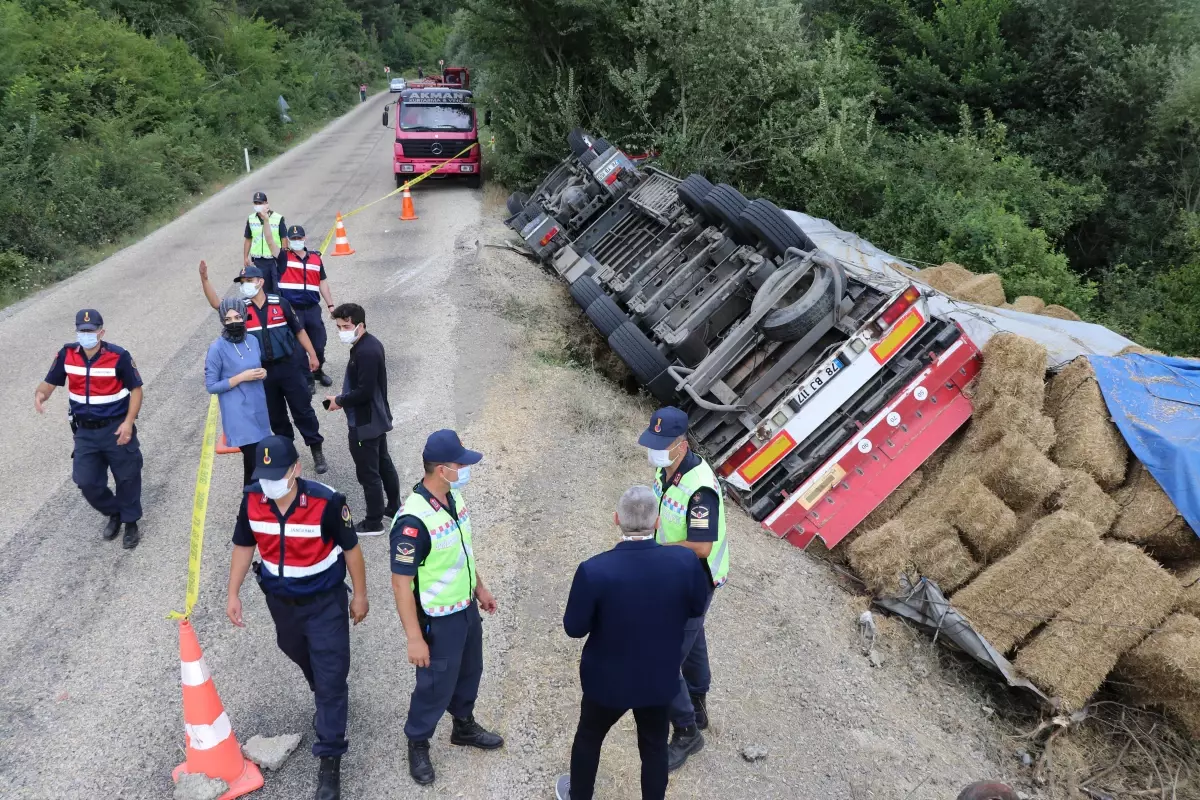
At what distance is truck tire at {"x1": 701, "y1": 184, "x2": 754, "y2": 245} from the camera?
26.8 ft

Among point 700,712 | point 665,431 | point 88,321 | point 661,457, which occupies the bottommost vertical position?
point 700,712

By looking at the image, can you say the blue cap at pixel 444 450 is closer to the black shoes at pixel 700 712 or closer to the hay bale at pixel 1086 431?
the black shoes at pixel 700 712

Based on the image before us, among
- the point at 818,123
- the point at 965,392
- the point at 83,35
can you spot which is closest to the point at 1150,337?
the point at 818,123

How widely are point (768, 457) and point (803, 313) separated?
118 centimetres

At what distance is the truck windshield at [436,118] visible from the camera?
1702 cm

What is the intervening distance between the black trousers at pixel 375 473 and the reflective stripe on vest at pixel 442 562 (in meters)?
1.97

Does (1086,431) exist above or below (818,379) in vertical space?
below

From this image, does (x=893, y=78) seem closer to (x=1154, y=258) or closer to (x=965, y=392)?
(x=1154, y=258)

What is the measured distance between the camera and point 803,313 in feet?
21.7

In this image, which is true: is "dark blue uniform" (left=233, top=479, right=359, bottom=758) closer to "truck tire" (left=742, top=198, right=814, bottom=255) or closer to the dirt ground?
the dirt ground

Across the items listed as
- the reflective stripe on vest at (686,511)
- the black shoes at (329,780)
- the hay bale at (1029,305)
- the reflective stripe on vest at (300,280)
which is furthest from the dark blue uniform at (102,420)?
the hay bale at (1029,305)

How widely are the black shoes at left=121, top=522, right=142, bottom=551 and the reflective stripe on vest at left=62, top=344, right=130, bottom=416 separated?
809 millimetres

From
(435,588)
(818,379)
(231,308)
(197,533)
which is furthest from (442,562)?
(818,379)

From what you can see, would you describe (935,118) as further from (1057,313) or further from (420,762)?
(420,762)
